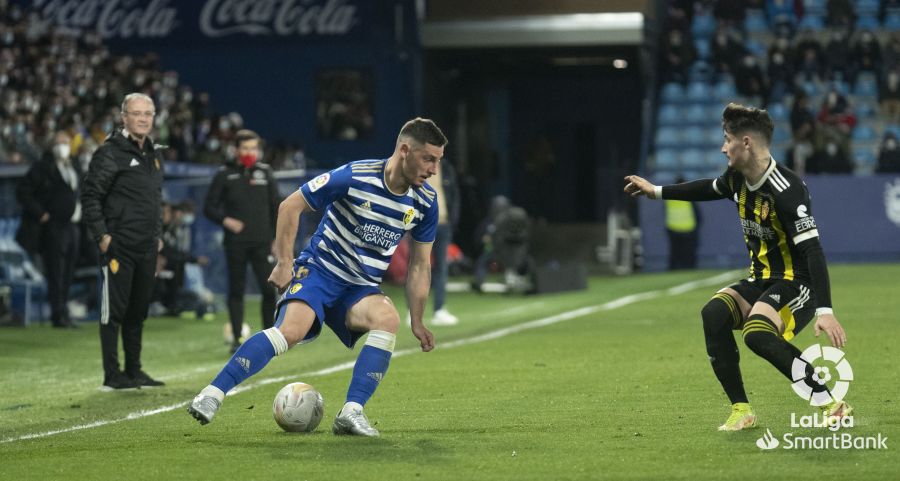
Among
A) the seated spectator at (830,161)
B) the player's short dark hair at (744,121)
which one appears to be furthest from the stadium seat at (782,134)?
the player's short dark hair at (744,121)

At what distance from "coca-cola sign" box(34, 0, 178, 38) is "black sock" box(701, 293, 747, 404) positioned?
26319 millimetres

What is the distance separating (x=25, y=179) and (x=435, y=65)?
53.6 ft

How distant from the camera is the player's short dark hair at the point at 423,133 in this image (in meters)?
8.04

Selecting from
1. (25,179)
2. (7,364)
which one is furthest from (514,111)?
(7,364)

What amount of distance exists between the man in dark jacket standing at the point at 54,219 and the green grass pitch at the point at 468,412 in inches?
27.5

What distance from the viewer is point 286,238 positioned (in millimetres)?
8164

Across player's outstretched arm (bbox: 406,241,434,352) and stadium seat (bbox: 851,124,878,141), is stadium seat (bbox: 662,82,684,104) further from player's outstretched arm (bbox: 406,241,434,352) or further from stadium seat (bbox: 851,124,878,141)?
player's outstretched arm (bbox: 406,241,434,352)

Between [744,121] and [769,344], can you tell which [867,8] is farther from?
[769,344]

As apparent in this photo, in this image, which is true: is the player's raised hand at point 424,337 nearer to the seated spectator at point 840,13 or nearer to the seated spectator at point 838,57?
the seated spectator at point 838,57

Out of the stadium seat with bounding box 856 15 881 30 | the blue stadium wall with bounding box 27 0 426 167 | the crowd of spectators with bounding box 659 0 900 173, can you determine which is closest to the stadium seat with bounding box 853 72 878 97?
the crowd of spectators with bounding box 659 0 900 173

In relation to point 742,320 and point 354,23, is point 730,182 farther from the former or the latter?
point 354,23

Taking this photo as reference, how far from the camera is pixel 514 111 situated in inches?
1519

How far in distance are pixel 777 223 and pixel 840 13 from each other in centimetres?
2846

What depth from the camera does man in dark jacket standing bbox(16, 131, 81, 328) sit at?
1733cm
